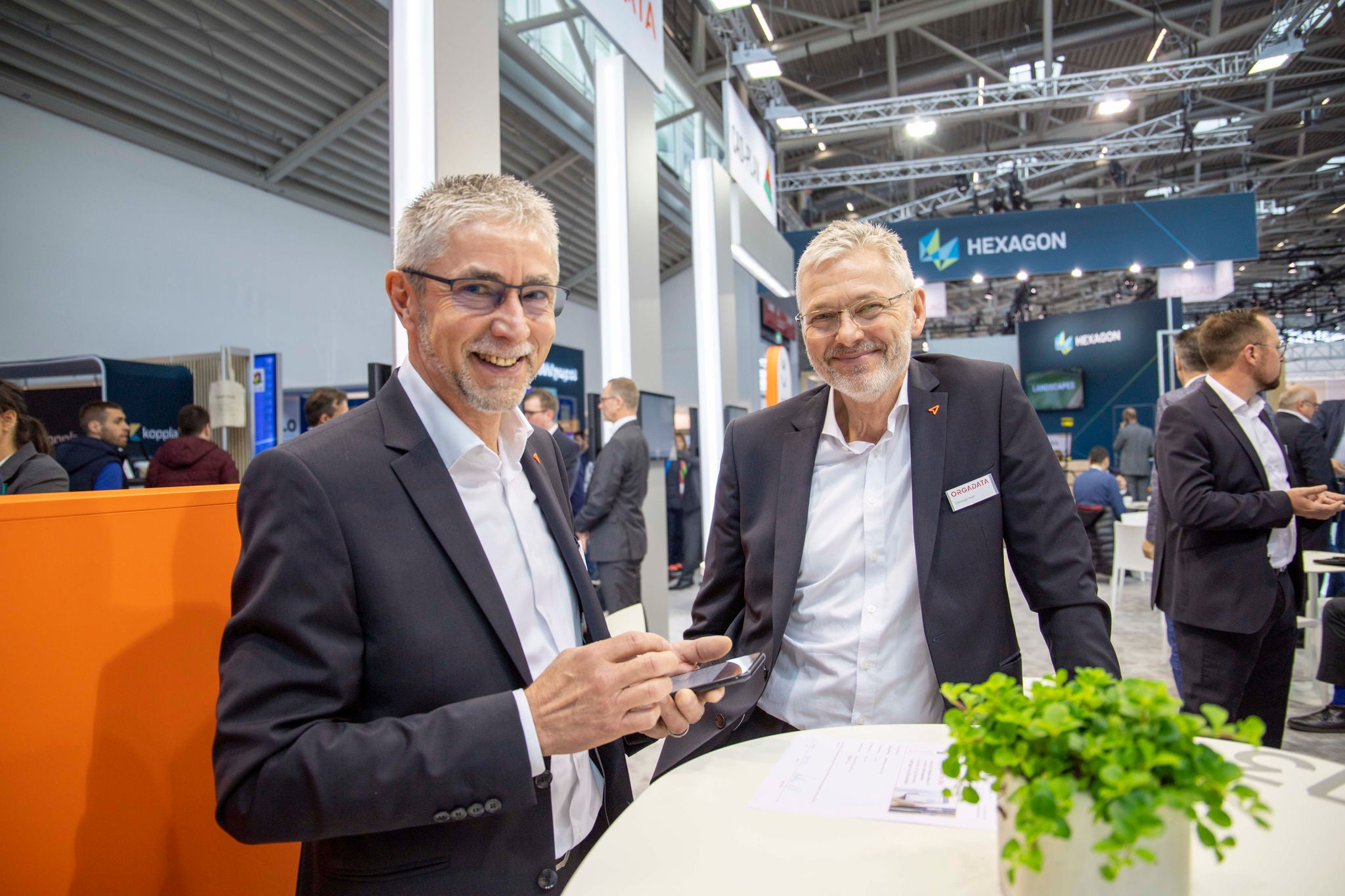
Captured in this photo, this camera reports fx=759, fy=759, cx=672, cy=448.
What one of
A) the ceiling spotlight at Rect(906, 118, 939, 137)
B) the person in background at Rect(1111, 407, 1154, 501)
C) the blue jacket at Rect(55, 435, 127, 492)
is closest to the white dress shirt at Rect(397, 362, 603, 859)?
the blue jacket at Rect(55, 435, 127, 492)

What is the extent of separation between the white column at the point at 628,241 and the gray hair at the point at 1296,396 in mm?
4754

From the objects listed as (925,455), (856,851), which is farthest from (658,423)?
(856,851)

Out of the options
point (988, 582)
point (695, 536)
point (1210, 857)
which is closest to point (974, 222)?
point (695, 536)

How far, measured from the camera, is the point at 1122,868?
26.1 inches

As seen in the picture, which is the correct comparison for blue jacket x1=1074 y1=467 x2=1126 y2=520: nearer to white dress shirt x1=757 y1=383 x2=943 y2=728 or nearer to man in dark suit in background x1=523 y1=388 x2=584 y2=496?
man in dark suit in background x1=523 y1=388 x2=584 y2=496

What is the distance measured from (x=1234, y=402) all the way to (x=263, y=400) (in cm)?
759

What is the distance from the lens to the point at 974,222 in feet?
34.8

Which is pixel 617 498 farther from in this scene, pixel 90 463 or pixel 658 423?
pixel 90 463

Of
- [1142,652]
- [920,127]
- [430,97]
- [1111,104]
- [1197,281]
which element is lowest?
[1142,652]

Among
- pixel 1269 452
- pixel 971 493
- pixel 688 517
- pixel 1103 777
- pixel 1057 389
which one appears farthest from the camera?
pixel 1057 389

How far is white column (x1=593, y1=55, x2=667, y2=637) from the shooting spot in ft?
17.7

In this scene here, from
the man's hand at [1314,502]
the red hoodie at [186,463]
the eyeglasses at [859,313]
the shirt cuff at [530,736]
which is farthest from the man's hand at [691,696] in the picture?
the red hoodie at [186,463]

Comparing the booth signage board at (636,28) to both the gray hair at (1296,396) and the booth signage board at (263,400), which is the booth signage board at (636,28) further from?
the gray hair at (1296,396)

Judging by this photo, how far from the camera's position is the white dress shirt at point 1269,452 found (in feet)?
8.73
